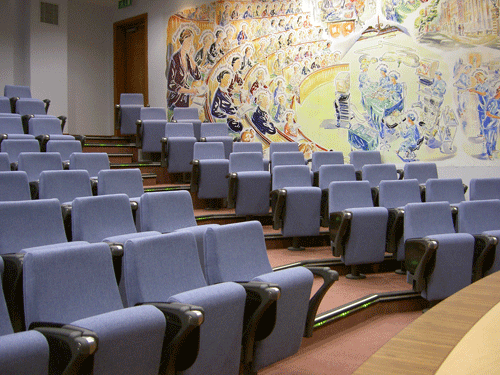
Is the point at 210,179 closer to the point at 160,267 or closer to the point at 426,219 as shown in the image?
the point at 426,219

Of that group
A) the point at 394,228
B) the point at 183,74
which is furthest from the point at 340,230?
the point at 183,74

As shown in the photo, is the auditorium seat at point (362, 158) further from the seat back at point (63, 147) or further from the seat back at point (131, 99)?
the seat back at point (131, 99)

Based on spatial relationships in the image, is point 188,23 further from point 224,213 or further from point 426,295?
point 426,295

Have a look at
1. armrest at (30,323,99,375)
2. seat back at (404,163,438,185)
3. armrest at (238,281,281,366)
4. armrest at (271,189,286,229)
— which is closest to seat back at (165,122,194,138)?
armrest at (271,189,286,229)

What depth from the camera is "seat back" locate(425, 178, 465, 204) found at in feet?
5.18

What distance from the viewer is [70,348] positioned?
0.51m

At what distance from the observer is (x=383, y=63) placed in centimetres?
224

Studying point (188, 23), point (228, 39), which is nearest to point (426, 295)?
point (228, 39)

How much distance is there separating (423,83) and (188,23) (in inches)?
57.8

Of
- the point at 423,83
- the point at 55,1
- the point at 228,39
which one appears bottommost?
the point at 423,83

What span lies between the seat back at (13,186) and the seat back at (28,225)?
295mm

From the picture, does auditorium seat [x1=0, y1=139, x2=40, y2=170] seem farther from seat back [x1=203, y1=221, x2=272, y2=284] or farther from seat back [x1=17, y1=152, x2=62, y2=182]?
seat back [x1=203, y1=221, x2=272, y2=284]

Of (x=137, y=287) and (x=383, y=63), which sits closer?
(x=137, y=287)

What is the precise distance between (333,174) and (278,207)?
28cm
